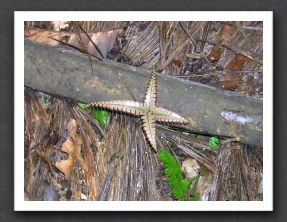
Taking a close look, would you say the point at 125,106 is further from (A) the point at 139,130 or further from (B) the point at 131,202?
(B) the point at 131,202

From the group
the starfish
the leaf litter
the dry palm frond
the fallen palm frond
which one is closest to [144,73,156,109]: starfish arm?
the starfish

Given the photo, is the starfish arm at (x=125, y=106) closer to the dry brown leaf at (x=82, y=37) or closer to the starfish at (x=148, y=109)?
the starfish at (x=148, y=109)

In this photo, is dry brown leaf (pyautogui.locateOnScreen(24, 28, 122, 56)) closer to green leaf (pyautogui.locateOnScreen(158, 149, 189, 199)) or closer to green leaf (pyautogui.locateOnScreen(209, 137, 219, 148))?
green leaf (pyautogui.locateOnScreen(158, 149, 189, 199))

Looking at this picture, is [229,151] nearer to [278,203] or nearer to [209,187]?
[209,187]

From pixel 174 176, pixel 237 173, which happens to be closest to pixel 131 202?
pixel 174 176

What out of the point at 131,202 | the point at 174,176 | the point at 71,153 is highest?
the point at 71,153

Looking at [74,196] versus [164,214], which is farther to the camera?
[74,196]
